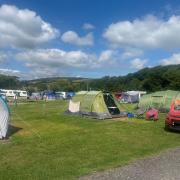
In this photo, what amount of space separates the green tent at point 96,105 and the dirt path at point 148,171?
12108mm

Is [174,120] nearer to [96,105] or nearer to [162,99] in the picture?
[96,105]

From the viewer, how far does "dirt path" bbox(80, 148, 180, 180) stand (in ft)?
23.6

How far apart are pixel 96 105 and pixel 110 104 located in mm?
1477

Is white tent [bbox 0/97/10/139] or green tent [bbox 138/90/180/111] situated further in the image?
green tent [bbox 138/90/180/111]

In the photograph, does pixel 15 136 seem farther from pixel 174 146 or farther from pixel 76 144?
pixel 174 146

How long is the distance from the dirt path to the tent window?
13072 mm

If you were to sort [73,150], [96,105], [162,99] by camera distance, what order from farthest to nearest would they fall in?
[162,99] → [96,105] → [73,150]

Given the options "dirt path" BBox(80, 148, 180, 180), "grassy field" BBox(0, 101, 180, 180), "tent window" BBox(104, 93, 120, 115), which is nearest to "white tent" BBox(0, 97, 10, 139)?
"grassy field" BBox(0, 101, 180, 180)

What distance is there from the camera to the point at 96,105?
21594 millimetres

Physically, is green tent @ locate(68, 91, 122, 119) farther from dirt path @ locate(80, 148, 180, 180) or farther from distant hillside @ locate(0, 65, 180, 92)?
distant hillside @ locate(0, 65, 180, 92)

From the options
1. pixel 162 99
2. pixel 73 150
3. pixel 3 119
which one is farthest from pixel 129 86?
pixel 73 150

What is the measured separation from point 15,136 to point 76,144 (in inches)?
133

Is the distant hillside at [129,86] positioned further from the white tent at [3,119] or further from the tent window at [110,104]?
the white tent at [3,119]

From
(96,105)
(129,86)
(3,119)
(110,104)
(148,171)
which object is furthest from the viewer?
(129,86)
